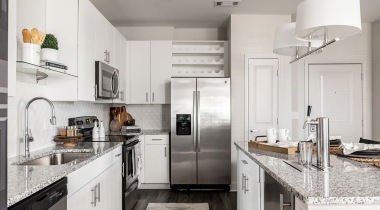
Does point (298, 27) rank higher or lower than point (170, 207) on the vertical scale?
higher

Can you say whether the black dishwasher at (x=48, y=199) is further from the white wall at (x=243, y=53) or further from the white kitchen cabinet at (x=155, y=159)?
the white wall at (x=243, y=53)

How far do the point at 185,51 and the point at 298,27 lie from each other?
315cm

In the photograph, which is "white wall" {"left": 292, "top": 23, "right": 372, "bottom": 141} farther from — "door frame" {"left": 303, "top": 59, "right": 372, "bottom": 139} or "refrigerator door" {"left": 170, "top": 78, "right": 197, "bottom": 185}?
"refrigerator door" {"left": 170, "top": 78, "right": 197, "bottom": 185}

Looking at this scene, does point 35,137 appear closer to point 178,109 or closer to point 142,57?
point 178,109

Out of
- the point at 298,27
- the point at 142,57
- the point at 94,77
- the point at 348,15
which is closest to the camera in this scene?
the point at 348,15

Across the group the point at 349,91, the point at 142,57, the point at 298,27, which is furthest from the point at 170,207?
the point at 349,91

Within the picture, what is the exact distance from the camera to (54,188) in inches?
62.9

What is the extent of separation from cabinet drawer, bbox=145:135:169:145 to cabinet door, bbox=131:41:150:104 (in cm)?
67

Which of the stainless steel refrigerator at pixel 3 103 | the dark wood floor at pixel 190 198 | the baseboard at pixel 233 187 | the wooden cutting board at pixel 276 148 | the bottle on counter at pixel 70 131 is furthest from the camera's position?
the baseboard at pixel 233 187

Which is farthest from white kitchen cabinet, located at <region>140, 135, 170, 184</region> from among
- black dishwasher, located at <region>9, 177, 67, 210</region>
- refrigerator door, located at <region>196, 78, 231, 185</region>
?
black dishwasher, located at <region>9, 177, 67, 210</region>

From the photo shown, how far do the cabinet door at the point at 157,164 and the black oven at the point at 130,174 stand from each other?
0.59m

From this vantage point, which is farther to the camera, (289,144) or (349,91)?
(349,91)

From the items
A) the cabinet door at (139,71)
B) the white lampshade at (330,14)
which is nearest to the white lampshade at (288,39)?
the white lampshade at (330,14)

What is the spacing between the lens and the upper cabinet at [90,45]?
2.93m
